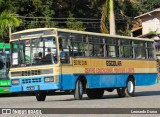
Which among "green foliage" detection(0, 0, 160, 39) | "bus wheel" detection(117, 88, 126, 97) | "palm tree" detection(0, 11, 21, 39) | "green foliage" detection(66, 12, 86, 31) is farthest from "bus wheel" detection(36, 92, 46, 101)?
"green foliage" detection(66, 12, 86, 31)

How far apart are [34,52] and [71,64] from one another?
162 centimetres

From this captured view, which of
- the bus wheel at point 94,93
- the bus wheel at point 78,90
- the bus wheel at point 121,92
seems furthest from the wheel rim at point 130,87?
the bus wheel at point 78,90

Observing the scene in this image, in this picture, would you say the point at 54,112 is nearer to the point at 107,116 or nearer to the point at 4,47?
the point at 107,116

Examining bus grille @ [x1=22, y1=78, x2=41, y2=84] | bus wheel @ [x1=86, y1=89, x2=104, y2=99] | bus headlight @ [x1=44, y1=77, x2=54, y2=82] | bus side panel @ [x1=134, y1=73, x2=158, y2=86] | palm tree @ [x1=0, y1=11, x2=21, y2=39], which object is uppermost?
palm tree @ [x1=0, y1=11, x2=21, y2=39]

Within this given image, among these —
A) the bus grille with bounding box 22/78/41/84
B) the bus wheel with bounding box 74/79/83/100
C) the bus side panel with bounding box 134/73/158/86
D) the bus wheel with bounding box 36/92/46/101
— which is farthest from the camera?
the bus side panel with bounding box 134/73/158/86

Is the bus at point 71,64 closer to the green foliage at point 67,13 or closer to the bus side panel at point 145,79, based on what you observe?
the bus side panel at point 145,79

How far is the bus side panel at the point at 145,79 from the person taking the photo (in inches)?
1121

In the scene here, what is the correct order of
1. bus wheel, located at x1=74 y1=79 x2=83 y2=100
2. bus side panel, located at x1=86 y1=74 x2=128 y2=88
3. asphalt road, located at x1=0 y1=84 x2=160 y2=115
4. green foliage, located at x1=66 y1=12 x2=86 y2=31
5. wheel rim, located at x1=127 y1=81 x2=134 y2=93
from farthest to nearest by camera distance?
green foliage, located at x1=66 y1=12 x2=86 y2=31, wheel rim, located at x1=127 y1=81 x2=134 y2=93, bus side panel, located at x1=86 y1=74 x2=128 y2=88, bus wheel, located at x1=74 y1=79 x2=83 y2=100, asphalt road, located at x1=0 y1=84 x2=160 y2=115

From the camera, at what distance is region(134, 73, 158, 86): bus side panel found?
93.4 feet

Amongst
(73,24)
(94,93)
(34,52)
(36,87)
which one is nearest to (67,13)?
(73,24)

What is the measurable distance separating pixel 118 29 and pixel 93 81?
46.0 metres

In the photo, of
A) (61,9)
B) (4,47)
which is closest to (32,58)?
(4,47)

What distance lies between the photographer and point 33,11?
59.8 meters

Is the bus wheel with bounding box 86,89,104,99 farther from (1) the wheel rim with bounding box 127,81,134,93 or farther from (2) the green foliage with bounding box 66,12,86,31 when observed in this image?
(2) the green foliage with bounding box 66,12,86,31
